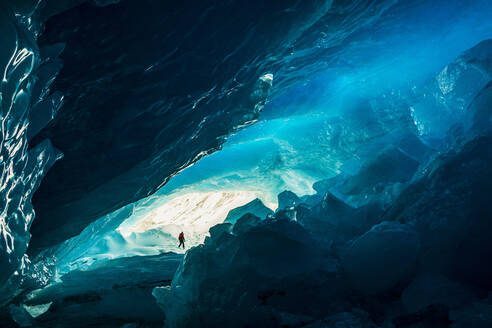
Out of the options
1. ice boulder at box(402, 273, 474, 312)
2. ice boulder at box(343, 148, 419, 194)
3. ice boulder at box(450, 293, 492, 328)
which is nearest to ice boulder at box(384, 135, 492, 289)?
ice boulder at box(402, 273, 474, 312)

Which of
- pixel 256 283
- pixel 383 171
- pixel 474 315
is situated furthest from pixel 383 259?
pixel 383 171

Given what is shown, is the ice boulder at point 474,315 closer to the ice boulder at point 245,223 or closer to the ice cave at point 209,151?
the ice cave at point 209,151

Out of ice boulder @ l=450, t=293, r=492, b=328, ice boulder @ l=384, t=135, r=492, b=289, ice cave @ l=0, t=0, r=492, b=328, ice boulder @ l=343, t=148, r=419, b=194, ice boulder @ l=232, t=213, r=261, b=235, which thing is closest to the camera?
ice boulder @ l=450, t=293, r=492, b=328

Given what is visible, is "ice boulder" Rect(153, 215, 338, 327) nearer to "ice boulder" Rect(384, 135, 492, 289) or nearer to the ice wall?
"ice boulder" Rect(384, 135, 492, 289)

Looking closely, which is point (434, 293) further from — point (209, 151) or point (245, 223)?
point (209, 151)

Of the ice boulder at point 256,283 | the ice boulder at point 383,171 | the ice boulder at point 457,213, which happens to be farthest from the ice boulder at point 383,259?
the ice boulder at point 383,171

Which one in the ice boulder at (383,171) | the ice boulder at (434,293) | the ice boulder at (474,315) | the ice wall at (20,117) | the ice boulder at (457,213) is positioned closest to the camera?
the ice boulder at (474,315)
